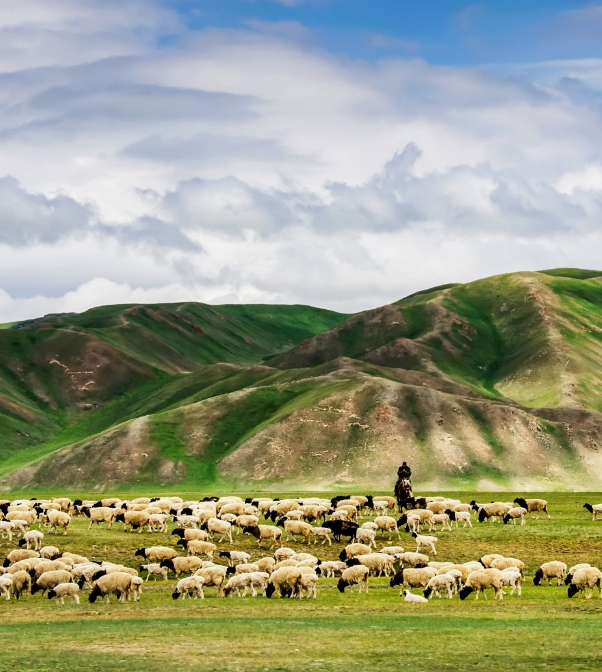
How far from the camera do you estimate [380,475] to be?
122 meters

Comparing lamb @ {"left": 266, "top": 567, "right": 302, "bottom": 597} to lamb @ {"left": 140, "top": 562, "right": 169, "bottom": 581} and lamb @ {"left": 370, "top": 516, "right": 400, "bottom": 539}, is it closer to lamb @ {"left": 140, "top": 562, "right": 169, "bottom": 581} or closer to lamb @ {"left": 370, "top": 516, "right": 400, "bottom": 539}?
lamb @ {"left": 140, "top": 562, "right": 169, "bottom": 581}

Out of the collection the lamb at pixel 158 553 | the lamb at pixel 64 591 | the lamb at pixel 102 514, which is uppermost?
the lamb at pixel 102 514

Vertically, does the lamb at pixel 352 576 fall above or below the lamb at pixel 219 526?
below

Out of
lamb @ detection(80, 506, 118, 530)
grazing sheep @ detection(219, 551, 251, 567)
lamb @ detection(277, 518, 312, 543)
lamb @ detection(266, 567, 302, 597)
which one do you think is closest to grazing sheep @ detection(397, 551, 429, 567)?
lamb @ detection(266, 567, 302, 597)

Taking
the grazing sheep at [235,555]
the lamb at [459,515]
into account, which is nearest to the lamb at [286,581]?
the grazing sheep at [235,555]

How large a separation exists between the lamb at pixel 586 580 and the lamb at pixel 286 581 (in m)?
9.98

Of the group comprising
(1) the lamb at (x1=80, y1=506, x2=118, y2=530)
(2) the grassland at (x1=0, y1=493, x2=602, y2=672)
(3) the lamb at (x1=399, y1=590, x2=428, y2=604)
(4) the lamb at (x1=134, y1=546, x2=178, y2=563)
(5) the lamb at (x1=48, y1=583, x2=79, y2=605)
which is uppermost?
(1) the lamb at (x1=80, y1=506, x2=118, y2=530)

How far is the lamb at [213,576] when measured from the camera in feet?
123

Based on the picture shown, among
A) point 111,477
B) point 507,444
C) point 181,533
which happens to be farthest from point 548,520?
point 111,477

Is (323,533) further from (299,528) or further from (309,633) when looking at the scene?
(309,633)

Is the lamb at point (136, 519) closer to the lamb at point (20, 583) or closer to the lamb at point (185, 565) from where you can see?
the lamb at point (185, 565)

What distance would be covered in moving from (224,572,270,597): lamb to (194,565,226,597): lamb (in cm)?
39

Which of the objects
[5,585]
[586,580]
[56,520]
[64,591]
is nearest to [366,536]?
[586,580]

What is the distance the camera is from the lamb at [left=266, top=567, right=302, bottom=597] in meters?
36.0
